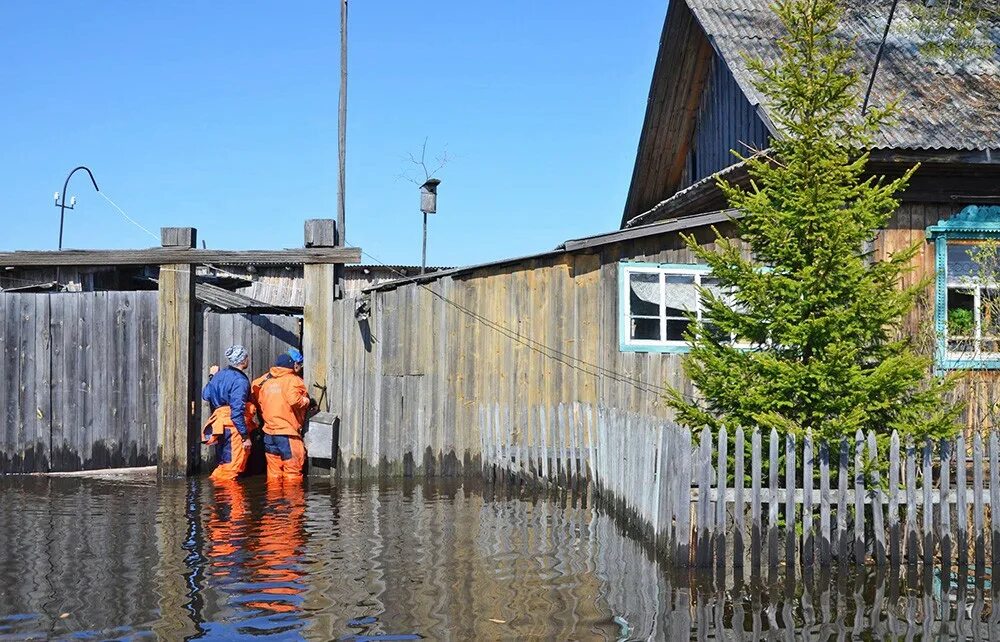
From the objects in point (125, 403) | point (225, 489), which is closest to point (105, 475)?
point (125, 403)

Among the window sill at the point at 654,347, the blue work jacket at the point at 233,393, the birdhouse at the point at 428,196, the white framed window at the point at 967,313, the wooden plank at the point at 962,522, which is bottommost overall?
the wooden plank at the point at 962,522

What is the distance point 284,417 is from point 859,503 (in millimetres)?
7111

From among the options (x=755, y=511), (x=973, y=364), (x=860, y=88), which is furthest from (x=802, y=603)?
(x=860, y=88)

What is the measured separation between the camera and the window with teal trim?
41.2 feet

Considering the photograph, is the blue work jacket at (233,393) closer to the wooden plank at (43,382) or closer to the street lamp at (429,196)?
the wooden plank at (43,382)

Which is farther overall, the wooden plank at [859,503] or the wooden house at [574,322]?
the wooden house at [574,322]

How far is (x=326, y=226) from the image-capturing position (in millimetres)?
12945

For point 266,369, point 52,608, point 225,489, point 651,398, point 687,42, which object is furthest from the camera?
point 687,42

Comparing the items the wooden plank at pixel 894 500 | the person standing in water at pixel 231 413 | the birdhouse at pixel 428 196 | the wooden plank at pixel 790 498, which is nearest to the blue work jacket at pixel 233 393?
the person standing in water at pixel 231 413

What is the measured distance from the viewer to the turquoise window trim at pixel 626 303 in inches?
510

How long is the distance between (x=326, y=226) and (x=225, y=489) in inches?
131

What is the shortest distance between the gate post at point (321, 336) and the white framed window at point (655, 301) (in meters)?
3.55

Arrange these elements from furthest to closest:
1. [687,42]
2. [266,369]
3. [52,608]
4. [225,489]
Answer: [687,42] < [266,369] < [225,489] < [52,608]

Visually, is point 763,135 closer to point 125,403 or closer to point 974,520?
point 974,520
